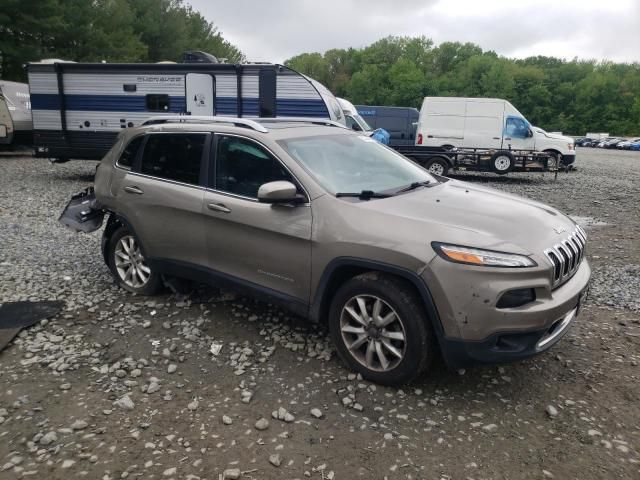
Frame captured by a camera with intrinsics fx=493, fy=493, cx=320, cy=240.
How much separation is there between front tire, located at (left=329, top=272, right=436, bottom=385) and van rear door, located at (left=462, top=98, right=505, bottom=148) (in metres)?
15.5

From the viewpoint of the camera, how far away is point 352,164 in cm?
413

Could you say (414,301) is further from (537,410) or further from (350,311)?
(537,410)

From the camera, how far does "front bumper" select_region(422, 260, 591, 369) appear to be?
2.95 m

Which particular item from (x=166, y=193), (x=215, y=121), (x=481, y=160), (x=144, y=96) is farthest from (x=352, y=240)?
(x=481, y=160)

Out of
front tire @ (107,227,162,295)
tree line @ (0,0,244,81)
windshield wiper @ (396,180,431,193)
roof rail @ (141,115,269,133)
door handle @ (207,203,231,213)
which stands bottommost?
front tire @ (107,227,162,295)

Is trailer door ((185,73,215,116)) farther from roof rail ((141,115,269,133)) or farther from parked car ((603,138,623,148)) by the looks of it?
parked car ((603,138,623,148))

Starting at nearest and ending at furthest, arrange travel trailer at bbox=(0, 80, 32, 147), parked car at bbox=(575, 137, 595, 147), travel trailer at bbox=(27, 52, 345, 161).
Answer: travel trailer at bbox=(27, 52, 345, 161)
travel trailer at bbox=(0, 80, 32, 147)
parked car at bbox=(575, 137, 595, 147)

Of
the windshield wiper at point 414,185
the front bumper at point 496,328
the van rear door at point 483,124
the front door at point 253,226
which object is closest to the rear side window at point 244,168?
the front door at point 253,226

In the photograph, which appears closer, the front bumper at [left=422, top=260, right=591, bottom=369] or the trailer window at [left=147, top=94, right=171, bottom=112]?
the front bumper at [left=422, top=260, right=591, bottom=369]

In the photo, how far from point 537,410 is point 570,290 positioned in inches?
32.3

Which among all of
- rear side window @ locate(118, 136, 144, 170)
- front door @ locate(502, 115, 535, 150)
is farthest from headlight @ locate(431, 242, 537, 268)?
front door @ locate(502, 115, 535, 150)

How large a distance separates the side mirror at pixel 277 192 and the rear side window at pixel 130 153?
2.03 m

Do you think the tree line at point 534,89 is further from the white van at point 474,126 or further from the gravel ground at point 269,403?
the gravel ground at point 269,403

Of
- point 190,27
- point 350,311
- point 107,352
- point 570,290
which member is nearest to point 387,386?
point 350,311
